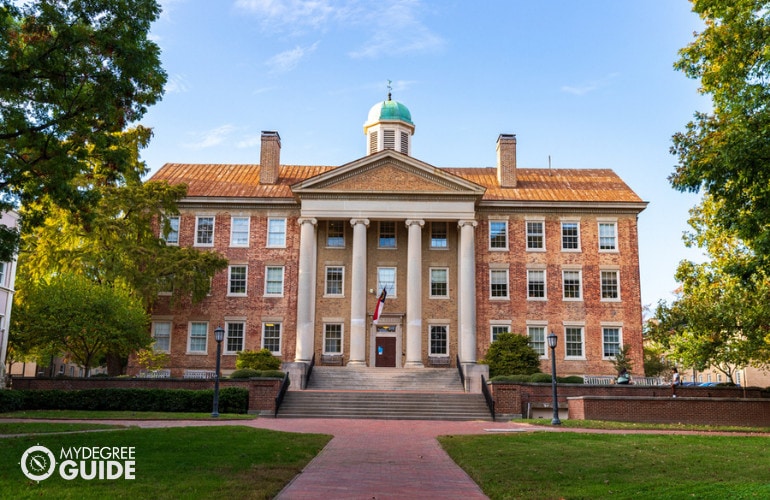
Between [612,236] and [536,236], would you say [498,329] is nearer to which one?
[536,236]

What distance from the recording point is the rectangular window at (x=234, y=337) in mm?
40397

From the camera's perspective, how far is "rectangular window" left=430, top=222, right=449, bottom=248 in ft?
138

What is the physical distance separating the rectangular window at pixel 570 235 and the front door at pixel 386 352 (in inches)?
460

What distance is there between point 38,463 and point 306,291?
27.8 m

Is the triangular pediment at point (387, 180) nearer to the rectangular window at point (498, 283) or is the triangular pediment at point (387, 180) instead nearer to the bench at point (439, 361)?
the rectangular window at point (498, 283)

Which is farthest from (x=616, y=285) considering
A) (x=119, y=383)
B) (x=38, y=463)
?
(x=38, y=463)

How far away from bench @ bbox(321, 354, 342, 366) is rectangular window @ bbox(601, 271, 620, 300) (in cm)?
1580

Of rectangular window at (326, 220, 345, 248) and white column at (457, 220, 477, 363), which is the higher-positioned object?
rectangular window at (326, 220, 345, 248)

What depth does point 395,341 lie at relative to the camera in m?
40.9

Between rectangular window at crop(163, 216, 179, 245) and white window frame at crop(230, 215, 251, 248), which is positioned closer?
rectangular window at crop(163, 216, 179, 245)

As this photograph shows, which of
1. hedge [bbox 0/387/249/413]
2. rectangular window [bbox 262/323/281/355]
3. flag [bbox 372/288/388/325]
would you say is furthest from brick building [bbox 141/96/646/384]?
hedge [bbox 0/387/249/413]

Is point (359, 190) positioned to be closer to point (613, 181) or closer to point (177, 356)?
point (177, 356)

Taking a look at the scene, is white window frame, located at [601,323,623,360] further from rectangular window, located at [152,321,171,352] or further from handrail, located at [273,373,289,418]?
rectangular window, located at [152,321,171,352]

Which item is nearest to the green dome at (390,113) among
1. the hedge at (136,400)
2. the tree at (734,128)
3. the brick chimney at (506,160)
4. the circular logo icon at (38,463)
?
the brick chimney at (506,160)
